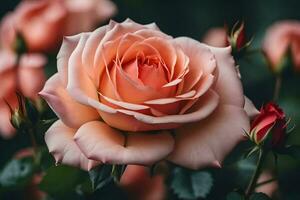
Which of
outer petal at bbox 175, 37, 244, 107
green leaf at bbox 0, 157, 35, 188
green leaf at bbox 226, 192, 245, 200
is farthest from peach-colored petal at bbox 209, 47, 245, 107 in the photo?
green leaf at bbox 0, 157, 35, 188

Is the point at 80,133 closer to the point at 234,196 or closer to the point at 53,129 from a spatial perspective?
the point at 53,129

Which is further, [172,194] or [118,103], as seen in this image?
[172,194]

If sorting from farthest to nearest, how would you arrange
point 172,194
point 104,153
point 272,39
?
point 272,39, point 172,194, point 104,153

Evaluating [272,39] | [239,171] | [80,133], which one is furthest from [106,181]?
[272,39]

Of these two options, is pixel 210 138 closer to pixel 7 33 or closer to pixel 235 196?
pixel 235 196

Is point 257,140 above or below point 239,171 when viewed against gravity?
above

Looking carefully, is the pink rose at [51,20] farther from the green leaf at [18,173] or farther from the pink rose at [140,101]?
the pink rose at [140,101]
